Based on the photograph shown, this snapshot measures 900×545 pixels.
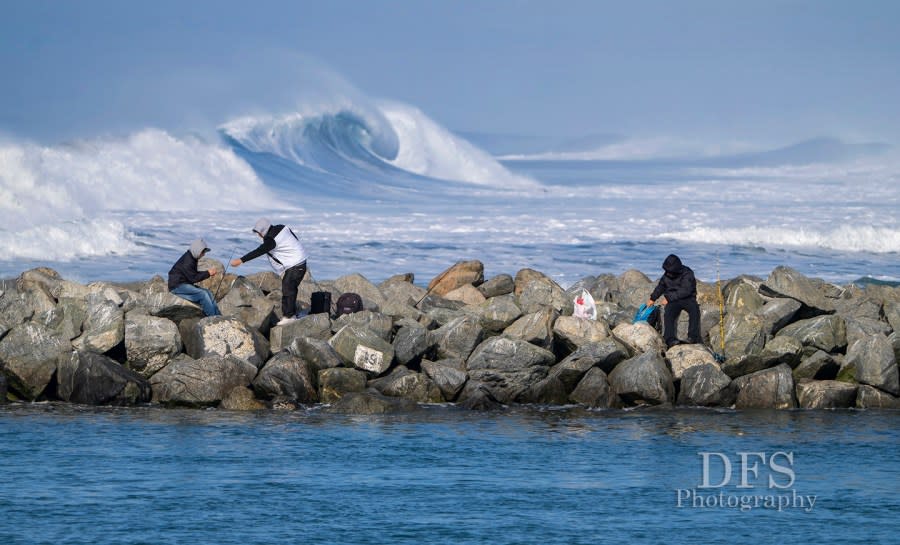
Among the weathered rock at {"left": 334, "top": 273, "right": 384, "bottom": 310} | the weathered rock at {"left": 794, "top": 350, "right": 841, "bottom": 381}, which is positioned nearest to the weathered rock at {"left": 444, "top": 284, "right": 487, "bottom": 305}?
the weathered rock at {"left": 334, "top": 273, "right": 384, "bottom": 310}

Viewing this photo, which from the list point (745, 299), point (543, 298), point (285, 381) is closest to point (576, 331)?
point (543, 298)

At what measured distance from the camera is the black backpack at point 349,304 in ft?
52.2

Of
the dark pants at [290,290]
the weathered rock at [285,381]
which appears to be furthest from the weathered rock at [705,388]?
the dark pants at [290,290]

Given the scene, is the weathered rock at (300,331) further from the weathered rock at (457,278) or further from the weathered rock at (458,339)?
the weathered rock at (457,278)

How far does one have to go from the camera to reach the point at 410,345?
1455 cm

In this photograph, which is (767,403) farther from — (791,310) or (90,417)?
(90,417)

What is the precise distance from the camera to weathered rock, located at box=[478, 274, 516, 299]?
17.7 metres

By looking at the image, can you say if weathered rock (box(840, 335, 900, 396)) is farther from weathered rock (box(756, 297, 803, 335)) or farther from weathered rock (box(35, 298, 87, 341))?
weathered rock (box(35, 298, 87, 341))

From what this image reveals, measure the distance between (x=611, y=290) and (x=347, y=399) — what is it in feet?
17.8

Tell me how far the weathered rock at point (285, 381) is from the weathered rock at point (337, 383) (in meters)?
0.11

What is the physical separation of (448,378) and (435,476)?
3067 mm

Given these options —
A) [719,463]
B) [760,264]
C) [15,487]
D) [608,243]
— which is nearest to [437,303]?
Answer: [719,463]

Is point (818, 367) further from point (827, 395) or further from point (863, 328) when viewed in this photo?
point (863, 328)

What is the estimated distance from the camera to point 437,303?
1667 centimetres
